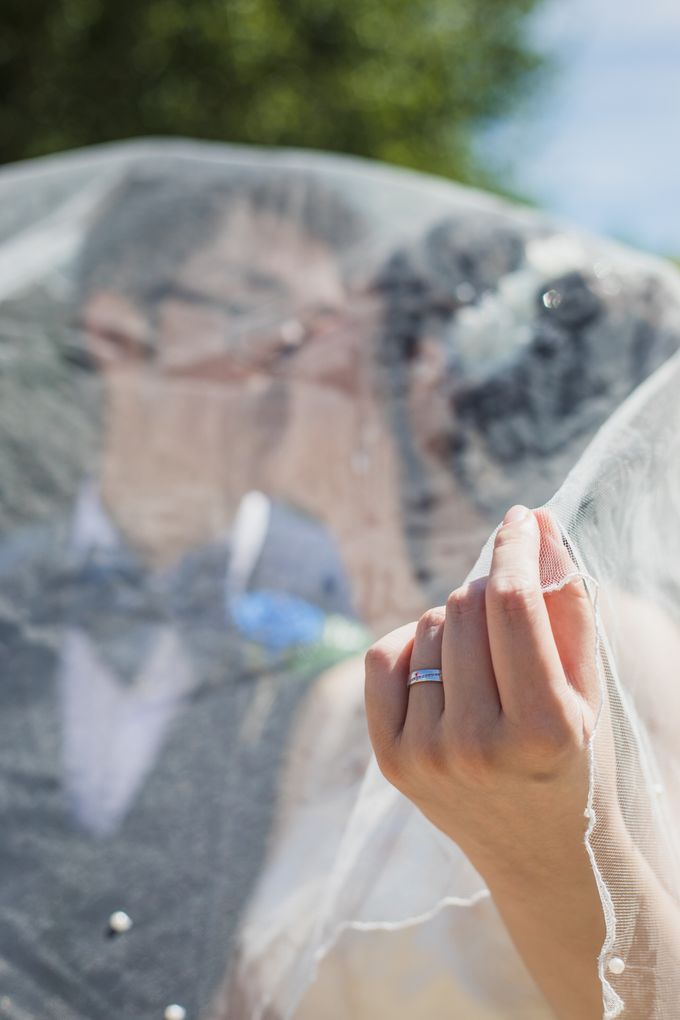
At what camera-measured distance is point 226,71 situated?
374cm

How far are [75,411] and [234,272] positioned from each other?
0.81 feet

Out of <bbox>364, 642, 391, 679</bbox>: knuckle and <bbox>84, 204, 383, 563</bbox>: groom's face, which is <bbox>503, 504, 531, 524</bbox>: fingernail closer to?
<bbox>364, 642, 391, 679</bbox>: knuckle

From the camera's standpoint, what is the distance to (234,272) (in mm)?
1104

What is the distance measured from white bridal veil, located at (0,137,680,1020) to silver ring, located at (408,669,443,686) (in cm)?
9

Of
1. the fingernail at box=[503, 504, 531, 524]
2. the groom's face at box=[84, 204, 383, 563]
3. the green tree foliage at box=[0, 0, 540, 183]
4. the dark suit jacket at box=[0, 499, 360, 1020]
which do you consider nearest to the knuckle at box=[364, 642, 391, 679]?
the fingernail at box=[503, 504, 531, 524]

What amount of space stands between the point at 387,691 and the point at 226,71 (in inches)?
147

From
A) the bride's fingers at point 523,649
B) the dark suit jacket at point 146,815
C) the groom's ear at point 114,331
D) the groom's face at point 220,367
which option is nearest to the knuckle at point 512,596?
the bride's fingers at point 523,649

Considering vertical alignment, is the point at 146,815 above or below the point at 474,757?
below

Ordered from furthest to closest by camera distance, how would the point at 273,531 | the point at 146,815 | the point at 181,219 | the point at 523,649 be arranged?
1. the point at 181,219
2. the point at 273,531
3. the point at 146,815
4. the point at 523,649

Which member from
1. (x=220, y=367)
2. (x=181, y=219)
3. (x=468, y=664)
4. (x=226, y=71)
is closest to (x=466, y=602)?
(x=468, y=664)

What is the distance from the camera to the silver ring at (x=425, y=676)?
524 millimetres

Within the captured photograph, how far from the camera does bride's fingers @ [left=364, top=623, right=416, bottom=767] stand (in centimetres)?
54

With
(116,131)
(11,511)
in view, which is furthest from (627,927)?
(116,131)

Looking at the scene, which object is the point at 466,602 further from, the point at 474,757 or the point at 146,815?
the point at 146,815
